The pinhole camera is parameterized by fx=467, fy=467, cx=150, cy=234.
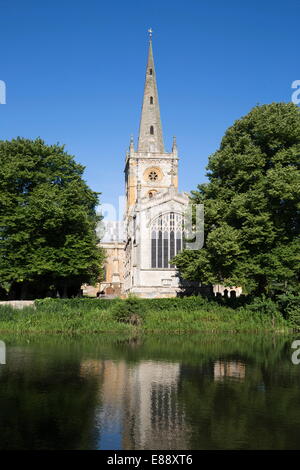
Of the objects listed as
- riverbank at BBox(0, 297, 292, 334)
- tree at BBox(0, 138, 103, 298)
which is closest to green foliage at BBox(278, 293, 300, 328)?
riverbank at BBox(0, 297, 292, 334)

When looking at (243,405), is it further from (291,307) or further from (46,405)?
(291,307)

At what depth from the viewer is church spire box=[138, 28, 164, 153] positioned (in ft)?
220

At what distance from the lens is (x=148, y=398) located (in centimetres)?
1155

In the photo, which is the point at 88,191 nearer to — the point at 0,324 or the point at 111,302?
the point at 111,302

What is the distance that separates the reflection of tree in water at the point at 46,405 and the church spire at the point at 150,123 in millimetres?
53438

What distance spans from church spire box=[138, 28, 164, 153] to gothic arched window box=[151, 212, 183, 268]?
22.9m

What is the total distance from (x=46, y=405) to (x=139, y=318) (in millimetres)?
17457

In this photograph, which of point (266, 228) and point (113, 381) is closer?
point (113, 381)

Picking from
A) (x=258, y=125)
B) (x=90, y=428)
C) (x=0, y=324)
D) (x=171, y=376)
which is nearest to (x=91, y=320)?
(x=0, y=324)

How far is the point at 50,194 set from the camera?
106ft

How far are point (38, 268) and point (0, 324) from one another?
22.1 ft

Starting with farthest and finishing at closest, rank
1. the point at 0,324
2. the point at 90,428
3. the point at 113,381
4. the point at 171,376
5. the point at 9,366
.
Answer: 1. the point at 0,324
2. the point at 9,366
3. the point at 171,376
4. the point at 113,381
5. the point at 90,428

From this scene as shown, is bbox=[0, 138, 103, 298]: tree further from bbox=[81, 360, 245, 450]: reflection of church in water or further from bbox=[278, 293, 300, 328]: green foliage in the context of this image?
bbox=[81, 360, 245, 450]: reflection of church in water

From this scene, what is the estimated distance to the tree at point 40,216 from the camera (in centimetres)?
3225
